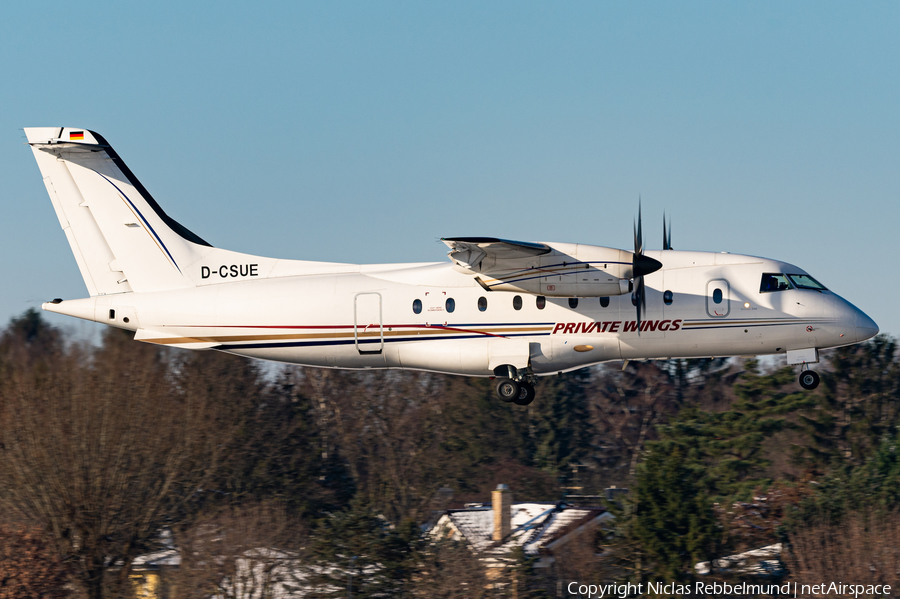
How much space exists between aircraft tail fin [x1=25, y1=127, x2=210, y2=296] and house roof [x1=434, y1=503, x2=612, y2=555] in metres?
21.9

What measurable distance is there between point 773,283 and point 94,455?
2290 cm

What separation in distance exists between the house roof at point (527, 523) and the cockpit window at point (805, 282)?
76.5ft

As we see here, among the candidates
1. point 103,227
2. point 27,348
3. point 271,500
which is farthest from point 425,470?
point 103,227

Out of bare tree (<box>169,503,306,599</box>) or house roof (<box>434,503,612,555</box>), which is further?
house roof (<box>434,503,612,555</box>)

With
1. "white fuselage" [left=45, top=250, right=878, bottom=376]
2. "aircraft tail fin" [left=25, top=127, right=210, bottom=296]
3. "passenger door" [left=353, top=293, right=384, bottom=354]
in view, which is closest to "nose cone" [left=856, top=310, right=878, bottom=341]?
"white fuselage" [left=45, top=250, right=878, bottom=376]

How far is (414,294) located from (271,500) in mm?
26279

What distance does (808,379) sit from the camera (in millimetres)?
22141

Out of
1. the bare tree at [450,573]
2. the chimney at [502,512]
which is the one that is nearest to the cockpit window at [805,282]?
the bare tree at [450,573]

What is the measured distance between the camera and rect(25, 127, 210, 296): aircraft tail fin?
23.8m

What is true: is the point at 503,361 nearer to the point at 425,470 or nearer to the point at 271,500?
the point at 271,500

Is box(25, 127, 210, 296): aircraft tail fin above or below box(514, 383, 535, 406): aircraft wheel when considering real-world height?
above

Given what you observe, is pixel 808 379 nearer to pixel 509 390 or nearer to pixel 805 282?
pixel 805 282

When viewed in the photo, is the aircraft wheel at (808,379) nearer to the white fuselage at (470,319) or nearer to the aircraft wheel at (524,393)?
the white fuselage at (470,319)

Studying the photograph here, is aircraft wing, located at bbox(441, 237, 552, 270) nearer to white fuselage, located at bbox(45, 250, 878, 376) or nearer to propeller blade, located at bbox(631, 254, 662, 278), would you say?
white fuselage, located at bbox(45, 250, 878, 376)
